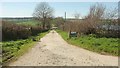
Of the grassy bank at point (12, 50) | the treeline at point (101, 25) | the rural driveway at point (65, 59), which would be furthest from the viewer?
the treeline at point (101, 25)

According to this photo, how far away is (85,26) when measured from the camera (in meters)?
33.1

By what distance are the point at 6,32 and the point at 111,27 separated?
14.8 meters

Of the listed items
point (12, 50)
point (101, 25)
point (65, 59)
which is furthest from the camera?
point (101, 25)

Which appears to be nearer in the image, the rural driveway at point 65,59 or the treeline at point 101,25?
the rural driveway at point 65,59

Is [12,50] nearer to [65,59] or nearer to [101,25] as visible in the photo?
[65,59]

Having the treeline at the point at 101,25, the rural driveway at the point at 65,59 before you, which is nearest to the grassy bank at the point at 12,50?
the rural driveway at the point at 65,59

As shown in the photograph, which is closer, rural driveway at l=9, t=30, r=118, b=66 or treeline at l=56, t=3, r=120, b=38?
rural driveway at l=9, t=30, r=118, b=66

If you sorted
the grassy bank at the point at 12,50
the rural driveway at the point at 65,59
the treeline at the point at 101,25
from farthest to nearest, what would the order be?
the treeline at the point at 101,25 < the grassy bank at the point at 12,50 < the rural driveway at the point at 65,59

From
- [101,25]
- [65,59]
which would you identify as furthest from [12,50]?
[101,25]

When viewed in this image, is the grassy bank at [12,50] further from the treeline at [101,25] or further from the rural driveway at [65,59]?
the treeline at [101,25]

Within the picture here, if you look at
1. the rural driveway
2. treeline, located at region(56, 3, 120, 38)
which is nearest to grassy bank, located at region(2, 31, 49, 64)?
the rural driveway

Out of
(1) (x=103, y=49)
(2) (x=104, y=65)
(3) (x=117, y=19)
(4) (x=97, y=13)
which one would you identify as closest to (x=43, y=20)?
(4) (x=97, y=13)

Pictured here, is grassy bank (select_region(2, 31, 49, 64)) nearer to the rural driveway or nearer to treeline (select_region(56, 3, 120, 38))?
the rural driveway

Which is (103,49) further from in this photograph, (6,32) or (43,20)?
(43,20)
